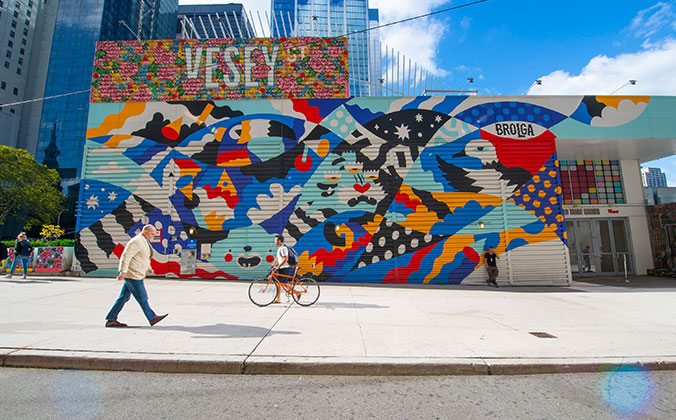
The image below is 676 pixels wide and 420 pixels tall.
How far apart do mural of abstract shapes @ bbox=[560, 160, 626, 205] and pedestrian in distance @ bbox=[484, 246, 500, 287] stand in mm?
7210

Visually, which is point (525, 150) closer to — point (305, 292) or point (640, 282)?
point (640, 282)

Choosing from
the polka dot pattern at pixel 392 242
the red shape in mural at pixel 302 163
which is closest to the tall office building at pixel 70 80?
the red shape in mural at pixel 302 163

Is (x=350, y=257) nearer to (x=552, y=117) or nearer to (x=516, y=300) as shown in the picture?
(x=516, y=300)

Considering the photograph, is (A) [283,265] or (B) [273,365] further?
(A) [283,265]

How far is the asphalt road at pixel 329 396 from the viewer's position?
3049mm

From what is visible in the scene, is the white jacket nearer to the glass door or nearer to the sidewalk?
the sidewalk

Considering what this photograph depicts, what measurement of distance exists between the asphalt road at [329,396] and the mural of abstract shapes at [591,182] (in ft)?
48.8

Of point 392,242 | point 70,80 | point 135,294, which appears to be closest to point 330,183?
point 392,242

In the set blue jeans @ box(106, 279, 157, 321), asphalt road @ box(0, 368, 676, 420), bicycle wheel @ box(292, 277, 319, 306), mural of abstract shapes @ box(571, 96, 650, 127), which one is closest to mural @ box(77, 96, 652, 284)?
mural of abstract shapes @ box(571, 96, 650, 127)

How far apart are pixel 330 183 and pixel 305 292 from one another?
229 inches

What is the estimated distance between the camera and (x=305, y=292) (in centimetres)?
800

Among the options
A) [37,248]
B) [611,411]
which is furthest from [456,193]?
[37,248]

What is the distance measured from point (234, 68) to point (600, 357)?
50.9 ft

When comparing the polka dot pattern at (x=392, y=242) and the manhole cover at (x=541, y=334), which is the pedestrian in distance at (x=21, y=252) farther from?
the manhole cover at (x=541, y=334)
